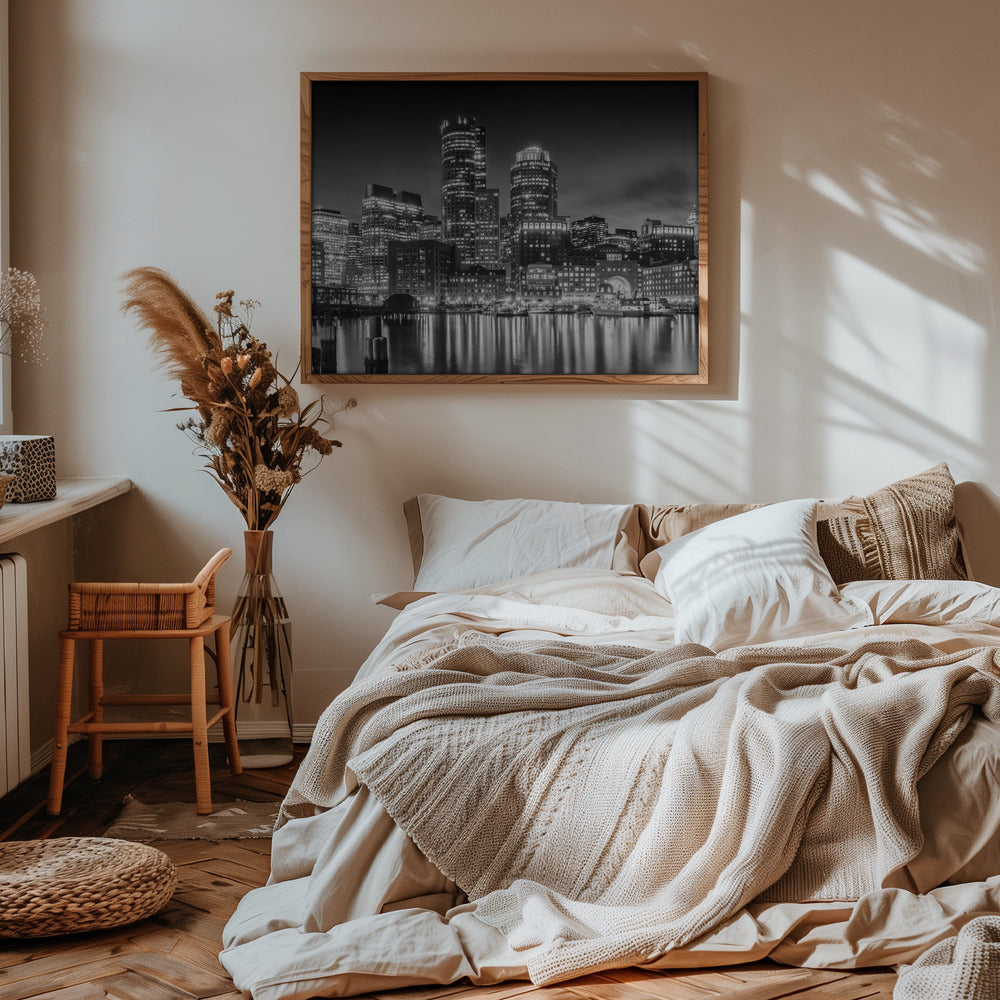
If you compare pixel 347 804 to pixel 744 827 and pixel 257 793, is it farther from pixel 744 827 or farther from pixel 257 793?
pixel 257 793

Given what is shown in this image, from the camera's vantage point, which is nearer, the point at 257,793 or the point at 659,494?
the point at 257,793

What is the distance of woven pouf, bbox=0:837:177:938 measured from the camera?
7.23 feet

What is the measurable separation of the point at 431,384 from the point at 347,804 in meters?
1.87

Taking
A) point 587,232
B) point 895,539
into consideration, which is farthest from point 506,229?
point 895,539

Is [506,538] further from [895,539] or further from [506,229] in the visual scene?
[895,539]

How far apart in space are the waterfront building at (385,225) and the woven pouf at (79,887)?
2.15 m

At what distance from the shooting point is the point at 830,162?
3.82 meters

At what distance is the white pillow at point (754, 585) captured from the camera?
297 cm

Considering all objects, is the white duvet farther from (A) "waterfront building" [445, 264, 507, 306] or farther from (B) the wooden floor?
(A) "waterfront building" [445, 264, 507, 306]

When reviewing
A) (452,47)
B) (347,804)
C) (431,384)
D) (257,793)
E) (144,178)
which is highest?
(452,47)

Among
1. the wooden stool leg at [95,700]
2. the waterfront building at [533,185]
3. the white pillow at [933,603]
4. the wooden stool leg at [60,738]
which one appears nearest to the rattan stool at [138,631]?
the wooden stool leg at [60,738]

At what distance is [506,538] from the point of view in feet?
11.8

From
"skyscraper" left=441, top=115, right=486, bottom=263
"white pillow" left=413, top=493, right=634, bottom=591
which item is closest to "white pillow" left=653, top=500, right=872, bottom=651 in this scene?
"white pillow" left=413, top=493, right=634, bottom=591

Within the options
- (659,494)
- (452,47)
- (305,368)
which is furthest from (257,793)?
(452,47)
